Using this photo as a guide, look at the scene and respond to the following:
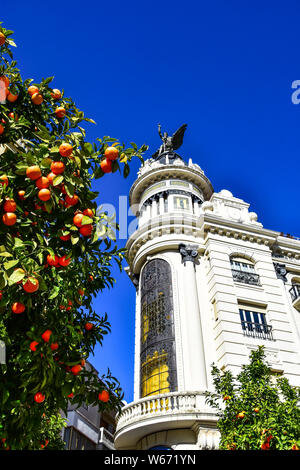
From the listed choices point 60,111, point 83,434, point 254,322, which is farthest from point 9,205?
point 83,434

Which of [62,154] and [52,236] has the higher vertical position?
[62,154]

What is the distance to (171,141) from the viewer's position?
36375 mm

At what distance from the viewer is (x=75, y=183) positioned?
466 centimetres

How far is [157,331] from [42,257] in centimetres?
1766

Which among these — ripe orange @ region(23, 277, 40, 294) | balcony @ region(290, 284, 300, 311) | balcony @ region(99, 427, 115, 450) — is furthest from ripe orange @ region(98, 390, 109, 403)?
balcony @ region(99, 427, 115, 450)

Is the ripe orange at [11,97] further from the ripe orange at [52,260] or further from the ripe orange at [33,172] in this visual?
the ripe orange at [52,260]

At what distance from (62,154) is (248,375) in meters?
9.54

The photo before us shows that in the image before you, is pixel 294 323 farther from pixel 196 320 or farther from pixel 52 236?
pixel 52 236

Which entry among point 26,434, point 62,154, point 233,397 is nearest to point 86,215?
point 62,154

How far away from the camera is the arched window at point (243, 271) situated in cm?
2278

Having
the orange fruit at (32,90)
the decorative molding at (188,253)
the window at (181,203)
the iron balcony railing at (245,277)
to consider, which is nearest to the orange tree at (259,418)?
the orange fruit at (32,90)

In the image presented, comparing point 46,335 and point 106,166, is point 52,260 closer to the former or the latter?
point 46,335

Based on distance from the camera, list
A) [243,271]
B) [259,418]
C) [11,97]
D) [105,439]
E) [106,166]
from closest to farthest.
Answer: [106,166] < [11,97] < [259,418] < [243,271] < [105,439]

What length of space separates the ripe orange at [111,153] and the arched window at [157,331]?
16.1m
